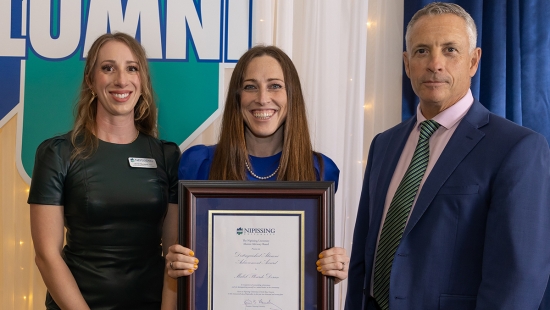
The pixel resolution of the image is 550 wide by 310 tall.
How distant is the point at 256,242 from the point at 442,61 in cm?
93

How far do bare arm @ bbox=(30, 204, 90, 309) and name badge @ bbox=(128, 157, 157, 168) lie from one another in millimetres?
363

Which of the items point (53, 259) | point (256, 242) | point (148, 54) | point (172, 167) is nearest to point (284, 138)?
point (256, 242)

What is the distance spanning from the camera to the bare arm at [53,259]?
→ 234 cm

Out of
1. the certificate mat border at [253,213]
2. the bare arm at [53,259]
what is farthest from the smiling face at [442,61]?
the bare arm at [53,259]

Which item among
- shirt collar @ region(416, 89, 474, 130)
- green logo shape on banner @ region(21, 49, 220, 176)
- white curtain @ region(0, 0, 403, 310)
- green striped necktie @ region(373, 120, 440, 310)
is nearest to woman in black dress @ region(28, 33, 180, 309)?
green logo shape on banner @ region(21, 49, 220, 176)

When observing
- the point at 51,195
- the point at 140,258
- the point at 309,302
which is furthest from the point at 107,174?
the point at 309,302

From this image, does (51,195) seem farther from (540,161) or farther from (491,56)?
(491,56)

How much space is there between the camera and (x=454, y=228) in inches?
71.1

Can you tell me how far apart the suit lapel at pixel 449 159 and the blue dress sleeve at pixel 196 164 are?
85 centimetres

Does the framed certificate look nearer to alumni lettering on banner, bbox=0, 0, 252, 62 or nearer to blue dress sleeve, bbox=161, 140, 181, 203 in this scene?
blue dress sleeve, bbox=161, 140, 181, 203

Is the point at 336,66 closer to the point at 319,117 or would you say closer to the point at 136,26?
the point at 319,117

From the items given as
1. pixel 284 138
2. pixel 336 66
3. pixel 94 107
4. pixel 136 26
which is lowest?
pixel 284 138

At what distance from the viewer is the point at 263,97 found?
2211 mm

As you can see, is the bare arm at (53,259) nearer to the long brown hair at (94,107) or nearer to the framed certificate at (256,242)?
the long brown hair at (94,107)
